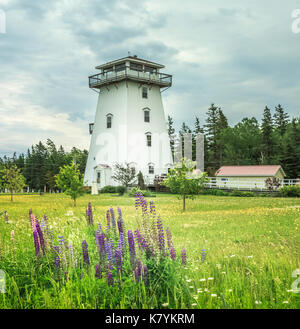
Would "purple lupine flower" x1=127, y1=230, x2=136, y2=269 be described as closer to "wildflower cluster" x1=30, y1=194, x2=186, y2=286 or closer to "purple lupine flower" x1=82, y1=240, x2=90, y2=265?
"wildflower cluster" x1=30, y1=194, x2=186, y2=286

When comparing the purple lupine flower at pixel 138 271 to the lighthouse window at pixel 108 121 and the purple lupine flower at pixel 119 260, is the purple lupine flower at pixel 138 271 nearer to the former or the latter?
the purple lupine flower at pixel 119 260

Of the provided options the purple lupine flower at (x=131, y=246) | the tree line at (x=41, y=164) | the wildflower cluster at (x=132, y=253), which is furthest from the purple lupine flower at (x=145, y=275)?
the tree line at (x=41, y=164)

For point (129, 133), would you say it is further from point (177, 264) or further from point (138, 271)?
point (138, 271)

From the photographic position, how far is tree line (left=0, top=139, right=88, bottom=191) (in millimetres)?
4496

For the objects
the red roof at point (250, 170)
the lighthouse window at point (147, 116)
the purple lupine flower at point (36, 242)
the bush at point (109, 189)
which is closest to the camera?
the purple lupine flower at point (36, 242)

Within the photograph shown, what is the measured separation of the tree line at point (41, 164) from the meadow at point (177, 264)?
8.6 inches

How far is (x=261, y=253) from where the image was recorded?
3.82 m

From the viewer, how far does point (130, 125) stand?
1277 centimetres

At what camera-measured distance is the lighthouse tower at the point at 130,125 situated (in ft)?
22.0

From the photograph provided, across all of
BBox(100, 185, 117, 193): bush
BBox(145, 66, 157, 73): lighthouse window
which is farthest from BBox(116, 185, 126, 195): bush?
BBox(145, 66, 157, 73): lighthouse window

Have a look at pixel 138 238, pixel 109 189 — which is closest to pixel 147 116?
pixel 109 189
